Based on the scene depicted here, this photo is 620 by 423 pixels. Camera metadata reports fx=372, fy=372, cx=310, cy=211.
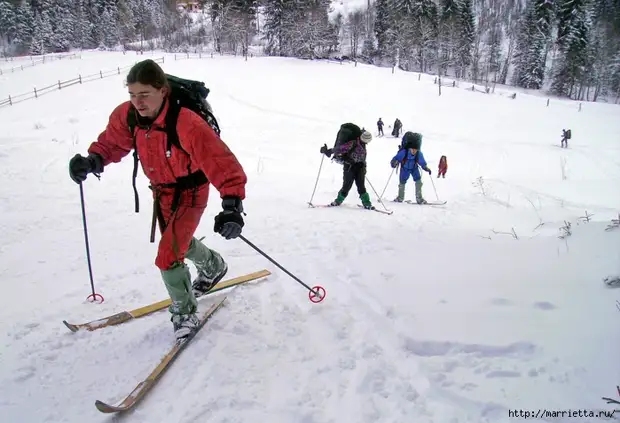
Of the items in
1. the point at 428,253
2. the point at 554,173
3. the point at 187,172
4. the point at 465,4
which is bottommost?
the point at 554,173

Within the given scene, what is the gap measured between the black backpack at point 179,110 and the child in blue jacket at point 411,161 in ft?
21.6

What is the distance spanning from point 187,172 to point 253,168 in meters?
9.31

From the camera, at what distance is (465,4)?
59.3 meters

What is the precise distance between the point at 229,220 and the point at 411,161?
709 centimetres

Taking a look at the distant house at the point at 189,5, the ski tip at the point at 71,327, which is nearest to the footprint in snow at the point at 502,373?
the ski tip at the point at 71,327

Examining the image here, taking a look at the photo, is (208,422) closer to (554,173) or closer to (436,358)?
(436,358)

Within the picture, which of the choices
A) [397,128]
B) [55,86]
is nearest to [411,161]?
[397,128]

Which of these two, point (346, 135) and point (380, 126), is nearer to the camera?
point (346, 135)

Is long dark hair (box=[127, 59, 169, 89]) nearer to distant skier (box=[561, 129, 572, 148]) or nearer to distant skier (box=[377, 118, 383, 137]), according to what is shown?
distant skier (box=[377, 118, 383, 137])

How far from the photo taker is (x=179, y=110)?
270 centimetres

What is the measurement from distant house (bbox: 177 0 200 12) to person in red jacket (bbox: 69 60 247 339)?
98.8m

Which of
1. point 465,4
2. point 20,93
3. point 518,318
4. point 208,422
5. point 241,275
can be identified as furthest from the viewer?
point 465,4

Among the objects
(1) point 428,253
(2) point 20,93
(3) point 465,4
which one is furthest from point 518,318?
(3) point 465,4

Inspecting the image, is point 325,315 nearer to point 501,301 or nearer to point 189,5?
point 501,301
